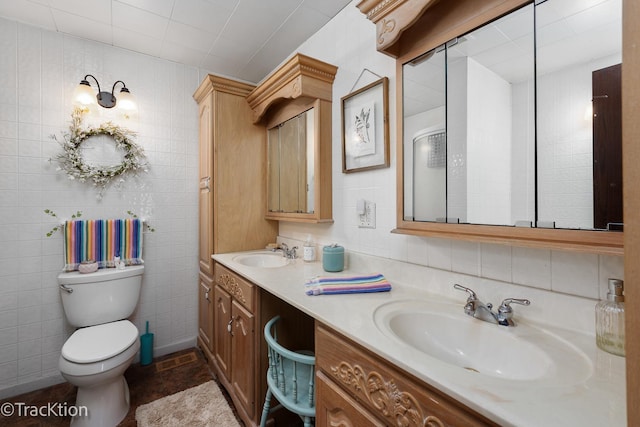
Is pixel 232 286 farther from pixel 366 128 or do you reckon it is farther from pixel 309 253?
pixel 366 128

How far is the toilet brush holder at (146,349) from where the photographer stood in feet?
7.07

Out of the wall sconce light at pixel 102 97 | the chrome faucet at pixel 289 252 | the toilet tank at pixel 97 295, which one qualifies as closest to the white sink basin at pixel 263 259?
the chrome faucet at pixel 289 252

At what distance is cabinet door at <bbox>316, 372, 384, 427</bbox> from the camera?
0.80m

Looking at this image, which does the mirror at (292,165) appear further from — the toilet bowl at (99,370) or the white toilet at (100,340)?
the toilet bowl at (99,370)

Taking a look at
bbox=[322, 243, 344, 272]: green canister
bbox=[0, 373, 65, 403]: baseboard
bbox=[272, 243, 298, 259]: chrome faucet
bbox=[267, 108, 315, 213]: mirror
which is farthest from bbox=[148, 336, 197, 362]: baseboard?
bbox=[322, 243, 344, 272]: green canister

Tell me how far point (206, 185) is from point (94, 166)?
763 millimetres

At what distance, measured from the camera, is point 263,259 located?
211 cm

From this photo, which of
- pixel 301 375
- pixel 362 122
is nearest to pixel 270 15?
pixel 362 122

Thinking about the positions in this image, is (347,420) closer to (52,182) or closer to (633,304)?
(633,304)

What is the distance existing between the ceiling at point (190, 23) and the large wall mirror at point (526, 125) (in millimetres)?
972

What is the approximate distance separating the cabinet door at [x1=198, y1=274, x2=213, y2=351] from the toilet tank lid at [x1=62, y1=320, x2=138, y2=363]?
501mm

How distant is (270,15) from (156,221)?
5.62ft

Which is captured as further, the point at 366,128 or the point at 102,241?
the point at 102,241

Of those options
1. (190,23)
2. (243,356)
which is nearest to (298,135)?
(190,23)
